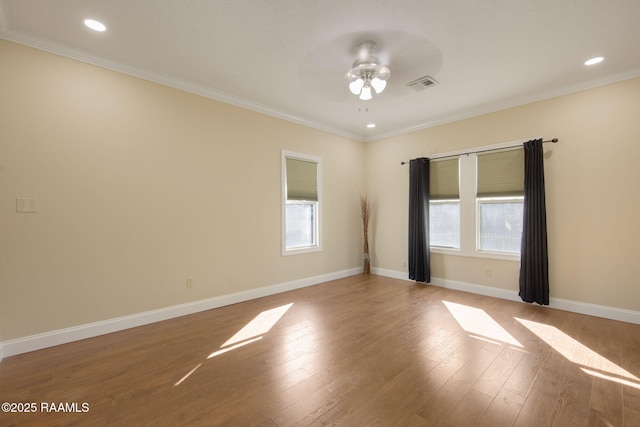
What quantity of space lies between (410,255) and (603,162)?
2.78m

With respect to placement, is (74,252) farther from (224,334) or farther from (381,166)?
(381,166)

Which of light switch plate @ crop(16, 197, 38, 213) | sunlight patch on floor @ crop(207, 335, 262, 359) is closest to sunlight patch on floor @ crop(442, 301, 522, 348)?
sunlight patch on floor @ crop(207, 335, 262, 359)

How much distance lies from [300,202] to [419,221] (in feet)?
6.92

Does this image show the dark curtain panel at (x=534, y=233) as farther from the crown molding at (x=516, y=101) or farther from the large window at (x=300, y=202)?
the large window at (x=300, y=202)

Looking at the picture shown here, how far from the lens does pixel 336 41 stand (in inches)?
102

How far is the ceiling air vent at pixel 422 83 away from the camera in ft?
10.7

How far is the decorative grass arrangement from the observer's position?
5.64 m

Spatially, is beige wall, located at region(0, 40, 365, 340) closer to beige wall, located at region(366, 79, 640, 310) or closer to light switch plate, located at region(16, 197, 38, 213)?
light switch plate, located at region(16, 197, 38, 213)

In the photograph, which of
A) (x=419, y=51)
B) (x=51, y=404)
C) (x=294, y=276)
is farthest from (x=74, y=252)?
(x=419, y=51)

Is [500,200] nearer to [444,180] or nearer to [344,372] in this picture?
[444,180]

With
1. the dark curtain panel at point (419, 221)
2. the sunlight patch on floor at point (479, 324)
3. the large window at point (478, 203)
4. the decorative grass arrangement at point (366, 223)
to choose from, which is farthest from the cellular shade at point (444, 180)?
the sunlight patch on floor at point (479, 324)

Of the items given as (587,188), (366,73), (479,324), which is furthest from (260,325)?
(587,188)

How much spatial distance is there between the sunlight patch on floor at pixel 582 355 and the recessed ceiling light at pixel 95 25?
4.92 metres

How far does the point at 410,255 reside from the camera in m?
4.94
